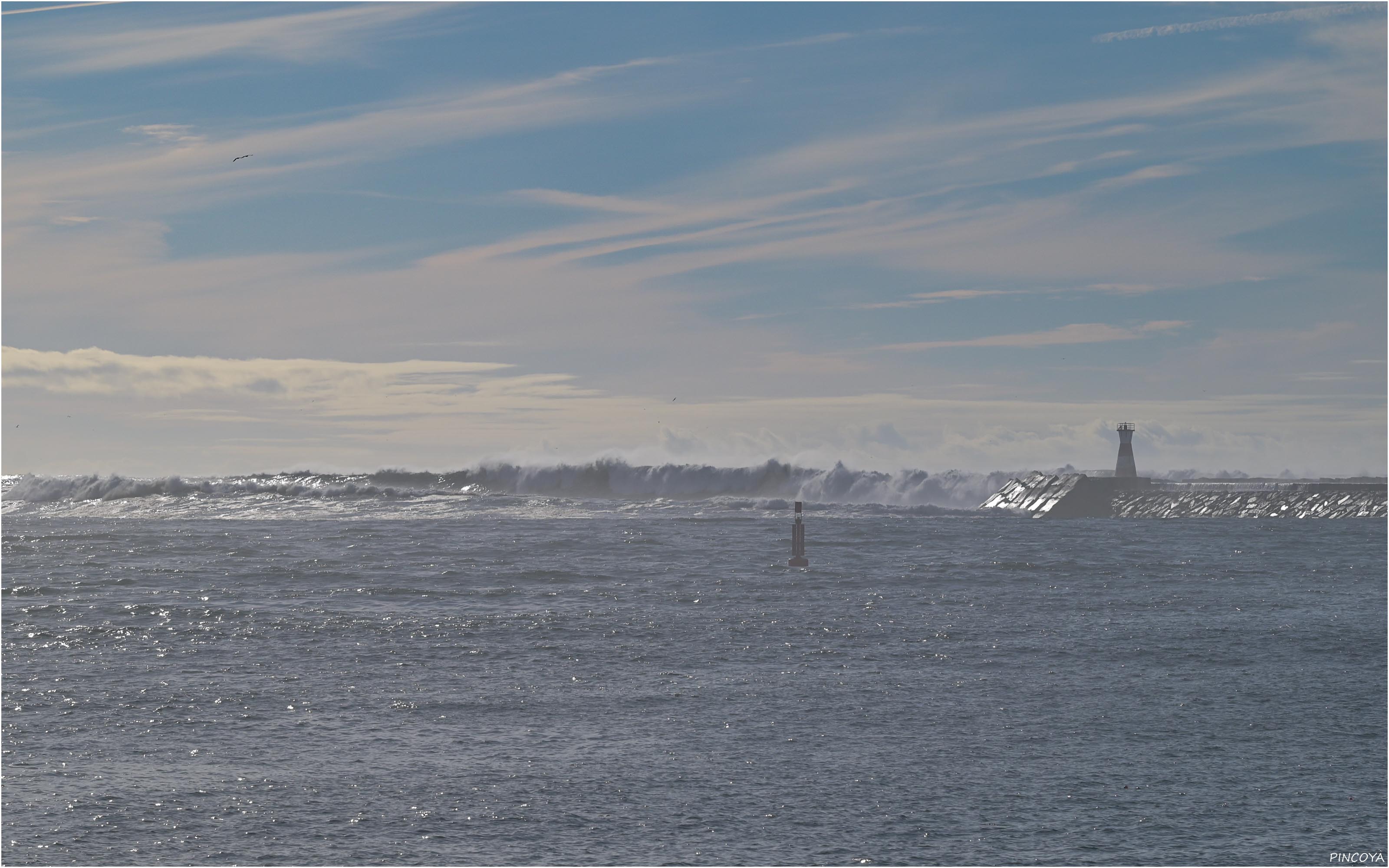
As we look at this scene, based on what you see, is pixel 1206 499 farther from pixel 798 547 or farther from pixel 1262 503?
pixel 798 547

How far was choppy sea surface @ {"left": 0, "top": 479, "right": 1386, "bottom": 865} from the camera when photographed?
17391 mm

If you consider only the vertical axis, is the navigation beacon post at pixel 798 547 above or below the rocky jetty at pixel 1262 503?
below

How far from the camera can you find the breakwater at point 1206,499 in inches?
3725

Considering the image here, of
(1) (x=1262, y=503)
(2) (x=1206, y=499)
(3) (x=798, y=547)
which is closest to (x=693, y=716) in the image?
(3) (x=798, y=547)

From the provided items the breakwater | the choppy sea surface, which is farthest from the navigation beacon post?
the breakwater

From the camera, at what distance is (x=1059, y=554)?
63562 mm

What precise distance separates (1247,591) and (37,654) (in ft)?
126

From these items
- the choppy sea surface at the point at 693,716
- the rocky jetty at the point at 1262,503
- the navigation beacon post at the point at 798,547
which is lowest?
the choppy sea surface at the point at 693,716

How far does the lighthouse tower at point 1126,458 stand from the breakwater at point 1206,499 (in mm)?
794

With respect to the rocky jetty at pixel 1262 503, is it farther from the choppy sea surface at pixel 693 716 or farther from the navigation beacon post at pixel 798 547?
the navigation beacon post at pixel 798 547

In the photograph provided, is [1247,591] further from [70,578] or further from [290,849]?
[70,578]

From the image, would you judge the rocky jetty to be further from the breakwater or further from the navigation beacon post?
the navigation beacon post

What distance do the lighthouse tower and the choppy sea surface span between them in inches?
1846

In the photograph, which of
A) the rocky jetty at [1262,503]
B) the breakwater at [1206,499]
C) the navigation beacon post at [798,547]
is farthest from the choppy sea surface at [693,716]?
the breakwater at [1206,499]
